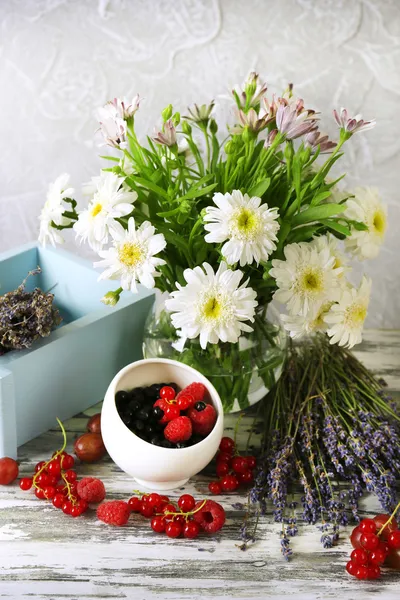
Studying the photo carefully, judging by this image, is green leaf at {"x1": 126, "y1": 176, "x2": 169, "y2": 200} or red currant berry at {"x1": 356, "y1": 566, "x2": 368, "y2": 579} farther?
green leaf at {"x1": 126, "y1": 176, "x2": 169, "y2": 200}

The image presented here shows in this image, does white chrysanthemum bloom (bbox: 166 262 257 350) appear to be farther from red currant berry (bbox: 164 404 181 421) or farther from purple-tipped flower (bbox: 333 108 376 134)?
purple-tipped flower (bbox: 333 108 376 134)

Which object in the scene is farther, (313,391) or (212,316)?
(313,391)

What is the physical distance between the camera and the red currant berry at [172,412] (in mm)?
924

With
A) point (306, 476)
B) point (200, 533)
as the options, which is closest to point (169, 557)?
point (200, 533)

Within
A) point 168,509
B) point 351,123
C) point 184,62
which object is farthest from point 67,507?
point 184,62

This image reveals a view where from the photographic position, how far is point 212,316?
91 cm

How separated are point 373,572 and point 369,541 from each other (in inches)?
1.2

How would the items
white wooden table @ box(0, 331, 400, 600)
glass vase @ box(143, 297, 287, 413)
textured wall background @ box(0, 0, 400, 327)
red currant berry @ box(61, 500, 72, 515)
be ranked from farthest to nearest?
textured wall background @ box(0, 0, 400, 327), glass vase @ box(143, 297, 287, 413), red currant berry @ box(61, 500, 72, 515), white wooden table @ box(0, 331, 400, 600)

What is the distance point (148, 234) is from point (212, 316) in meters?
0.12

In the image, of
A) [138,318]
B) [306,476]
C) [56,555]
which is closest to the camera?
[56,555]

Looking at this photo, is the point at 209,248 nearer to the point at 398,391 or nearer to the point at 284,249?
the point at 284,249

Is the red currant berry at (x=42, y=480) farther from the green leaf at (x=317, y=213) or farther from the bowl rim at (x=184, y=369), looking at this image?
the green leaf at (x=317, y=213)

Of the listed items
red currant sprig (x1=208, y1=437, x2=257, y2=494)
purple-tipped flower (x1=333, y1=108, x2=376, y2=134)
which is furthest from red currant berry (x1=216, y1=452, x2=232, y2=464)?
purple-tipped flower (x1=333, y1=108, x2=376, y2=134)

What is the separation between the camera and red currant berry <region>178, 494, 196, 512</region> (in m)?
0.91
